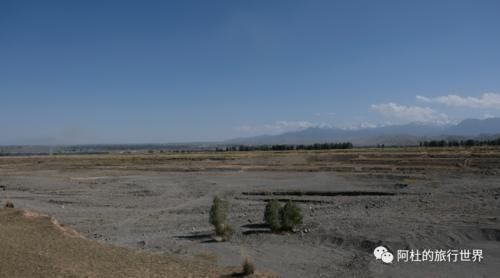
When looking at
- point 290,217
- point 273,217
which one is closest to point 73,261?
point 273,217

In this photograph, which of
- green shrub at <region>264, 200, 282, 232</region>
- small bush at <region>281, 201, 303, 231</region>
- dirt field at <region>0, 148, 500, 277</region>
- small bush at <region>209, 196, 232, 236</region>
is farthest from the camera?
small bush at <region>281, 201, 303, 231</region>

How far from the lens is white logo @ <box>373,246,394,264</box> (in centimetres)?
1776

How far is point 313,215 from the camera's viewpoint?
28750 millimetres

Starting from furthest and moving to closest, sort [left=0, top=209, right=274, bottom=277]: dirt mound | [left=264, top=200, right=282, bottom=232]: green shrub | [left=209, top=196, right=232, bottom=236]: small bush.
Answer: [left=264, top=200, right=282, bottom=232]: green shrub → [left=209, top=196, right=232, bottom=236]: small bush → [left=0, top=209, right=274, bottom=277]: dirt mound

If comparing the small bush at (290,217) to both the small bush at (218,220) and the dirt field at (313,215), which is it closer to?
the dirt field at (313,215)

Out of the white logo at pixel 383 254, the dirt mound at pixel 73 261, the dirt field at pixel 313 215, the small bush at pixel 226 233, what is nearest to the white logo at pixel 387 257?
the white logo at pixel 383 254

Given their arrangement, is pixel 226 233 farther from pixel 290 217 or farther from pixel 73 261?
pixel 73 261

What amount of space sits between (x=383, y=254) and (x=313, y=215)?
10.5 meters

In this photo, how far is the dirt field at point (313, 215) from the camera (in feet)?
59.2

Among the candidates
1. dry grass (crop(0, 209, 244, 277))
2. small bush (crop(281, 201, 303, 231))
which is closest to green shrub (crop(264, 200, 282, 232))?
small bush (crop(281, 201, 303, 231))

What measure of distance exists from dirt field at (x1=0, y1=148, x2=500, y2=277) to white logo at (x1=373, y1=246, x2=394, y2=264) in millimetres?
360

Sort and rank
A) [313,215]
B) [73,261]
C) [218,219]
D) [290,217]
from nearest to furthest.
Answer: [73,261] → [218,219] → [290,217] → [313,215]

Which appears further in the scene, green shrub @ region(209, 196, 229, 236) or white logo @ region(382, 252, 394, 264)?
green shrub @ region(209, 196, 229, 236)

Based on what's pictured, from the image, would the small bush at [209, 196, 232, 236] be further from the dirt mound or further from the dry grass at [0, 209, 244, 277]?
the dirt mound
